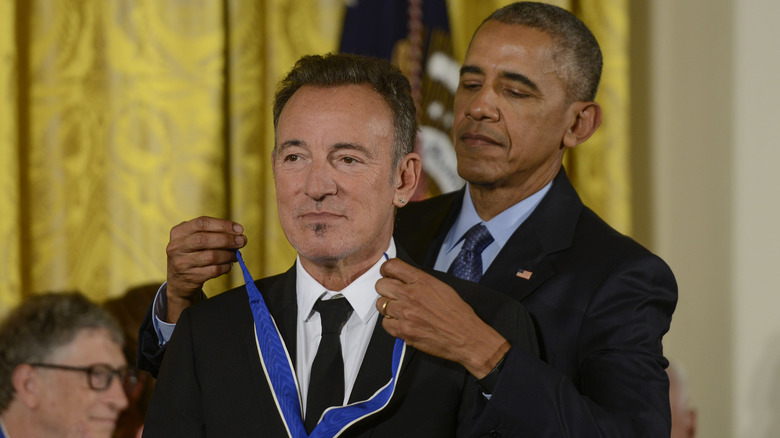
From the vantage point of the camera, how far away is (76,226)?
9.93ft

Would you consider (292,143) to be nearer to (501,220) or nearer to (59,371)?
(501,220)

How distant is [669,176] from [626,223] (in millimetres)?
252

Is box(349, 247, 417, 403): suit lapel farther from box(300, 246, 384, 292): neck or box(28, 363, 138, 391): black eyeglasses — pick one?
box(28, 363, 138, 391): black eyeglasses

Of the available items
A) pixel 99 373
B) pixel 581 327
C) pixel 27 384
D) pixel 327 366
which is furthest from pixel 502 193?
pixel 27 384

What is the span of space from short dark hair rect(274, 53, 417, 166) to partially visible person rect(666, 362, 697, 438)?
177cm

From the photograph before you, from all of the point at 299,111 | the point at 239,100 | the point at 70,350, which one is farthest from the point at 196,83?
the point at 299,111

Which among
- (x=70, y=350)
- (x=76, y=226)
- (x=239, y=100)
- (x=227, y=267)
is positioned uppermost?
(x=239, y=100)

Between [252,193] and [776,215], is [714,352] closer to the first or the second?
[776,215]

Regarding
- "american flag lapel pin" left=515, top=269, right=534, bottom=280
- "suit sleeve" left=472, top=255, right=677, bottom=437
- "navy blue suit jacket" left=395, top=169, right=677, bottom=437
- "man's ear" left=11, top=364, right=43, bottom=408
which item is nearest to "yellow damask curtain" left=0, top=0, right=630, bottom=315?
"man's ear" left=11, top=364, right=43, bottom=408

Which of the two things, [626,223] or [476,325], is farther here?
[626,223]

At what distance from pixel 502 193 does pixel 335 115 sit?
723mm

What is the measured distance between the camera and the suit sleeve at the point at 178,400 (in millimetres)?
1431

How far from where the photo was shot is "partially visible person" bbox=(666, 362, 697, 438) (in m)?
2.98

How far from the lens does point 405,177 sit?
5.16ft
